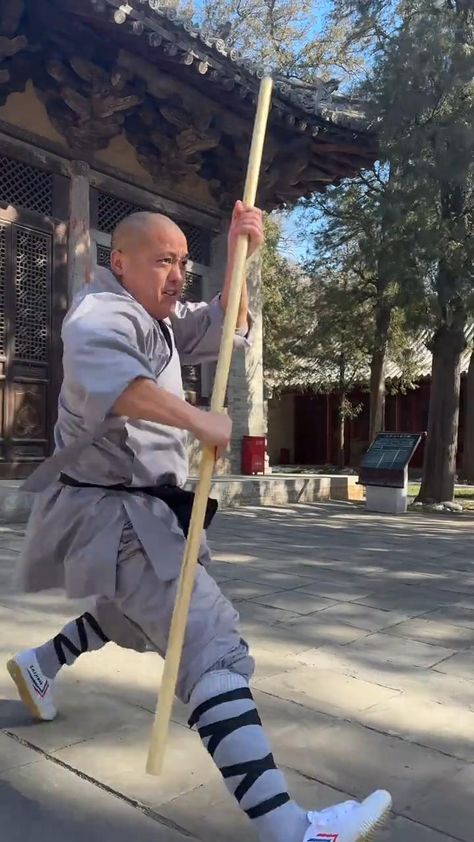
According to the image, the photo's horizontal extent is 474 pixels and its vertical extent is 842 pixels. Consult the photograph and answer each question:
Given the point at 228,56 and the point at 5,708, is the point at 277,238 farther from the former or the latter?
the point at 5,708

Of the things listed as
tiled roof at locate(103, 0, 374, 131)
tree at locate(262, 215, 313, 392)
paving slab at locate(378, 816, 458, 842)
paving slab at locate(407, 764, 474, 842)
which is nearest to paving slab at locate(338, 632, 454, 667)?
paving slab at locate(407, 764, 474, 842)

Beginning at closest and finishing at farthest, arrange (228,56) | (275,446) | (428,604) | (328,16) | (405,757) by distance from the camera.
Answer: (405,757) < (428,604) < (228,56) < (328,16) < (275,446)

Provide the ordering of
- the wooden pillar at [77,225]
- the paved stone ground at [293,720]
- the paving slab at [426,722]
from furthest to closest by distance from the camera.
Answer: the wooden pillar at [77,225] → the paving slab at [426,722] → the paved stone ground at [293,720]

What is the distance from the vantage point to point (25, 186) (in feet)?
26.2

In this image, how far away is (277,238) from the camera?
20250mm

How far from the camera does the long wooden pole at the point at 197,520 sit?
1.65 meters

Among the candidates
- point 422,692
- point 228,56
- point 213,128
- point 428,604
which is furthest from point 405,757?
point 213,128

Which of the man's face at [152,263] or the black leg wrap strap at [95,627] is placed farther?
the black leg wrap strap at [95,627]

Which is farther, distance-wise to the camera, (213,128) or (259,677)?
(213,128)

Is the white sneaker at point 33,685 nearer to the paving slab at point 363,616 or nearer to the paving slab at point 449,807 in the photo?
the paving slab at point 449,807

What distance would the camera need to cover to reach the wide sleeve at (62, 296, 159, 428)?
167cm

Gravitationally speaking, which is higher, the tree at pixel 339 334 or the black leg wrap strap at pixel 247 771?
the tree at pixel 339 334

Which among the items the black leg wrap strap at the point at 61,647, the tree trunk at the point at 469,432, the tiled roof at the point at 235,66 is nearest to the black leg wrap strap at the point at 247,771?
the black leg wrap strap at the point at 61,647

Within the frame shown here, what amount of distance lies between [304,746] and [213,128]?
7672 mm
